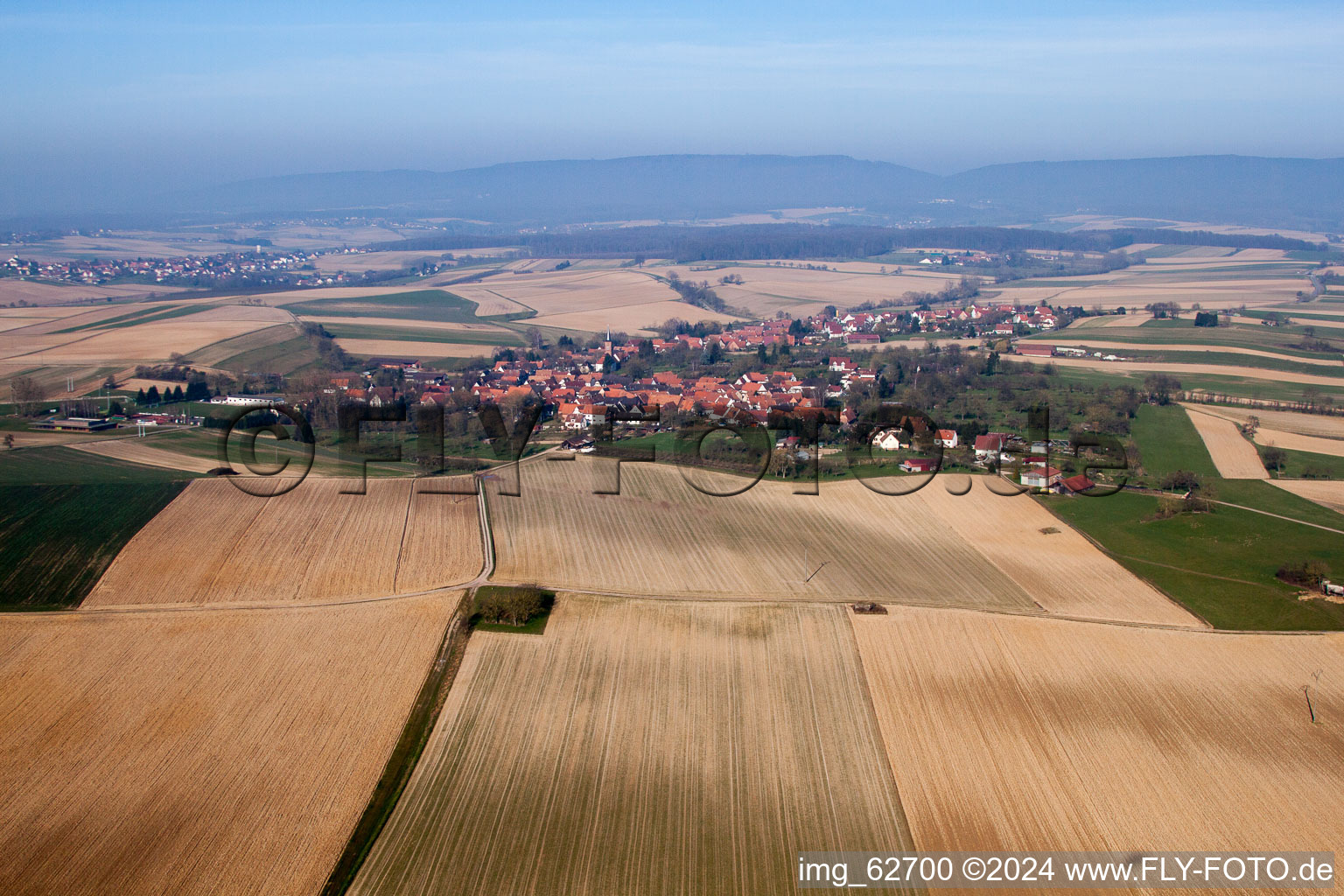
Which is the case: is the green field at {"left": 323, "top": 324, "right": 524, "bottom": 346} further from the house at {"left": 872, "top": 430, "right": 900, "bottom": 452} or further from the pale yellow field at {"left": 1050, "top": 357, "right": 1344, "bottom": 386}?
the pale yellow field at {"left": 1050, "top": 357, "right": 1344, "bottom": 386}

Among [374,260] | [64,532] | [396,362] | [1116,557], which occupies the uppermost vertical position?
[374,260]

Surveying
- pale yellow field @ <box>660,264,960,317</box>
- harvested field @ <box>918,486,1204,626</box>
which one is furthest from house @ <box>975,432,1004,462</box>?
pale yellow field @ <box>660,264,960,317</box>

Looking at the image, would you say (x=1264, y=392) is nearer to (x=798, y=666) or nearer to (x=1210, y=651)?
(x=1210, y=651)

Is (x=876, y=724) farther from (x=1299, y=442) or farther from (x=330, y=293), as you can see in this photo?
(x=330, y=293)

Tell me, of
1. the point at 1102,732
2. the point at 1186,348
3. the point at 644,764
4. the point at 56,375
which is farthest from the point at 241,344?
the point at 1186,348

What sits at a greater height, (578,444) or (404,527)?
(404,527)

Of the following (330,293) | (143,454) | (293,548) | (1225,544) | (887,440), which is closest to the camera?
(293,548)

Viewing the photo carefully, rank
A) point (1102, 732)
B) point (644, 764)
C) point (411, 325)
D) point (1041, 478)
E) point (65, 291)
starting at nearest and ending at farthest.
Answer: point (644, 764) < point (1102, 732) < point (1041, 478) < point (411, 325) < point (65, 291)
